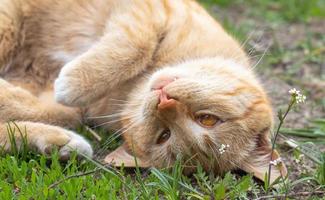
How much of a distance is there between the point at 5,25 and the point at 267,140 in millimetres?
1638

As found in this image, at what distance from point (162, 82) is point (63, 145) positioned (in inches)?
23.3

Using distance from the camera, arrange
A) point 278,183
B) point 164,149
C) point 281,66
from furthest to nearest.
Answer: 1. point 281,66
2. point 164,149
3. point 278,183

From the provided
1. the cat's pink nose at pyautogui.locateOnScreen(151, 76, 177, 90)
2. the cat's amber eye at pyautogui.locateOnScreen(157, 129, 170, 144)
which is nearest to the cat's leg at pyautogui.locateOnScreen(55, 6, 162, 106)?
the cat's pink nose at pyautogui.locateOnScreen(151, 76, 177, 90)

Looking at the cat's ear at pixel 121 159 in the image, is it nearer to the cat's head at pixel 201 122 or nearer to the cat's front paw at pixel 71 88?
the cat's head at pixel 201 122

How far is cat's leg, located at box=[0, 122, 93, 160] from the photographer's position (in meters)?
3.38

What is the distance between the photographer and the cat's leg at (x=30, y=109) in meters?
3.64

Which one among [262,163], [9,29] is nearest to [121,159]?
[262,163]

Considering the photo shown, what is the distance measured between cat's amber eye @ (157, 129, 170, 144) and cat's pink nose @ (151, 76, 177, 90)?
0.77 feet

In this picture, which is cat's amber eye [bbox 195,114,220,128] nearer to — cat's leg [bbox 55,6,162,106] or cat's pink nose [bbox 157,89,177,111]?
cat's pink nose [bbox 157,89,177,111]

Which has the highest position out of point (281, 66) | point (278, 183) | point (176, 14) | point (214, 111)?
point (176, 14)

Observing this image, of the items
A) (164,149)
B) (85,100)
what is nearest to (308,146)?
(164,149)

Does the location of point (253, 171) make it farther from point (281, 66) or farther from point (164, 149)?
point (281, 66)

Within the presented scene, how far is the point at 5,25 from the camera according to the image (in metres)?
3.91

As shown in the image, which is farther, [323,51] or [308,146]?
[323,51]
